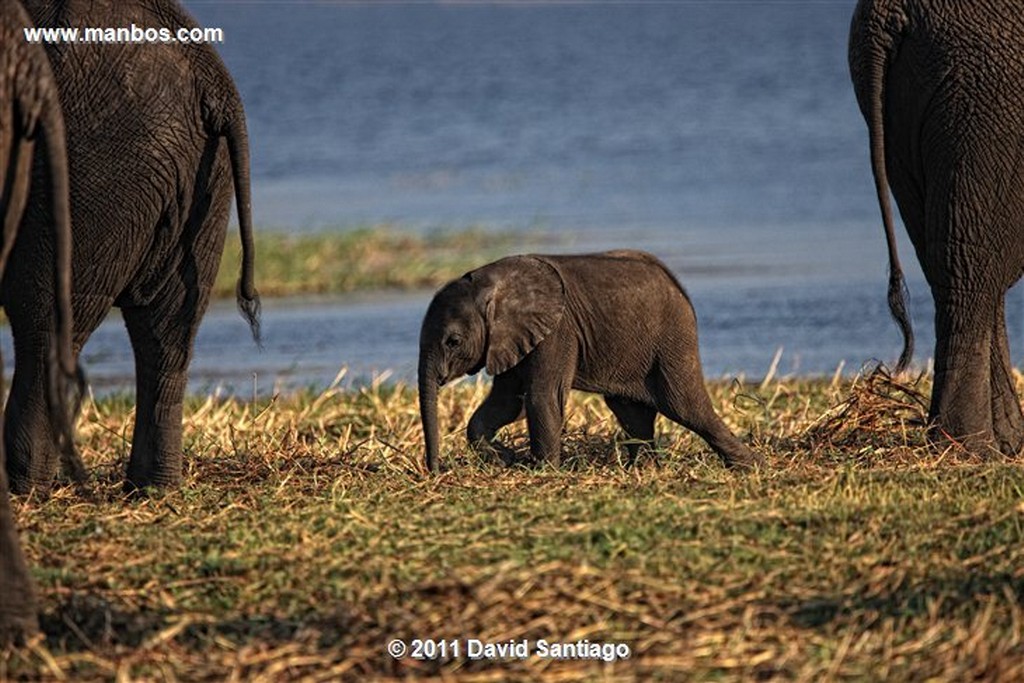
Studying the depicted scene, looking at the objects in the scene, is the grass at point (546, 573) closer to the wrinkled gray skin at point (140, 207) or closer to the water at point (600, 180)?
the wrinkled gray skin at point (140, 207)

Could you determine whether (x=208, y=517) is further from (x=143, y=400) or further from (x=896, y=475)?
(x=896, y=475)

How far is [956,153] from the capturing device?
855 cm

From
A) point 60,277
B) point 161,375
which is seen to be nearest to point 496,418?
point 161,375

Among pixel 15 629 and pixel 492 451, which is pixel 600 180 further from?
pixel 15 629

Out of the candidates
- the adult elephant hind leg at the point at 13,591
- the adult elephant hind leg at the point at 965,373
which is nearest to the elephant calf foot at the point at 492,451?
the adult elephant hind leg at the point at 965,373

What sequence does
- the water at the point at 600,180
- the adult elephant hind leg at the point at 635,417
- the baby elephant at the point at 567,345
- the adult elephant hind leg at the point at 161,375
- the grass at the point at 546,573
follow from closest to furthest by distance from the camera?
the grass at the point at 546,573 < the adult elephant hind leg at the point at 161,375 < the baby elephant at the point at 567,345 < the adult elephant hind leg at the point at 635,417 < the water at the point at 600,180

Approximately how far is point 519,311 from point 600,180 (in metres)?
20.5

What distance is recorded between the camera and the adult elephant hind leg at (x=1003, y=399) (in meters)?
8.97

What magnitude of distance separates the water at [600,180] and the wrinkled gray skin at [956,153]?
3.98 m

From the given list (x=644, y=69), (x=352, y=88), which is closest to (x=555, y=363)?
(x=352, y=88)

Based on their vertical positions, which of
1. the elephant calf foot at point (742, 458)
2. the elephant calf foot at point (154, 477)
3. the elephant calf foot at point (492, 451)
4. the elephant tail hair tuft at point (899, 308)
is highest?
the elephant tail hair tuft at point (899, 308)

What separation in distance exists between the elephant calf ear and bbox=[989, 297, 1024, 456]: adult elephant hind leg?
1.78 m

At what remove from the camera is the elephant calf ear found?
8656 millimetres

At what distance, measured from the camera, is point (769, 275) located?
18375 millimetres
